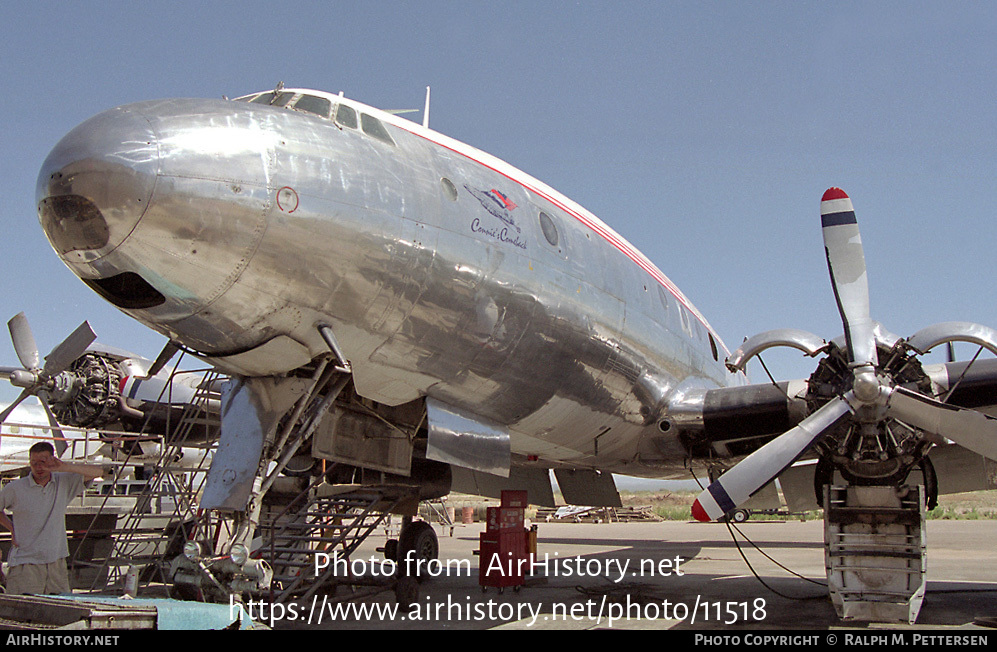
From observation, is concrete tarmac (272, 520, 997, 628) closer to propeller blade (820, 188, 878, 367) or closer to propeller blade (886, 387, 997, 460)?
propeller blade (886, 387, 997, 460)

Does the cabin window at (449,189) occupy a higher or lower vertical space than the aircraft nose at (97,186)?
higher

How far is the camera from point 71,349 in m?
12.3

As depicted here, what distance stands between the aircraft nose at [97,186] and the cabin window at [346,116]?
5.87 feet

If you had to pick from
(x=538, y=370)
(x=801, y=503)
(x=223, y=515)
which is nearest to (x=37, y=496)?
(x=223, y=515)

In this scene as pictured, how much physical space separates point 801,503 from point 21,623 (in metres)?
9.27

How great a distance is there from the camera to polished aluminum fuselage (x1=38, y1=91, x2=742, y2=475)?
18.2 ft

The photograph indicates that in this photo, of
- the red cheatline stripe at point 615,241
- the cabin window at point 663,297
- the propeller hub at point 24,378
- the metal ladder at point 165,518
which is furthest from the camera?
the propeller hub at point 24,378

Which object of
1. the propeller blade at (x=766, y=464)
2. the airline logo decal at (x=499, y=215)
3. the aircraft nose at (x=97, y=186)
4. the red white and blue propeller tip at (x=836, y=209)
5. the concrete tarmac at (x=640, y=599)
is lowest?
the concrete tarmac at (x=640, y=599)

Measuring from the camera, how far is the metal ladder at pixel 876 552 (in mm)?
7434

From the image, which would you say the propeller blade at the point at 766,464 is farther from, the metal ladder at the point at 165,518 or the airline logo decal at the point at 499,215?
the metal ladder at the point at 165,518

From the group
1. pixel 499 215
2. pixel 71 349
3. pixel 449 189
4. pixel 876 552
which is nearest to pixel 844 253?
pixel 876 552

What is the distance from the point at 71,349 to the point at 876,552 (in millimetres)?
11793

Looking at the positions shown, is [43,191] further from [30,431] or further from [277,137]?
[30,431]

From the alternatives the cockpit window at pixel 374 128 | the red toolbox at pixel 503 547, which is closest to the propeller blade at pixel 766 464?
the red toolbox at pixel 503 547
